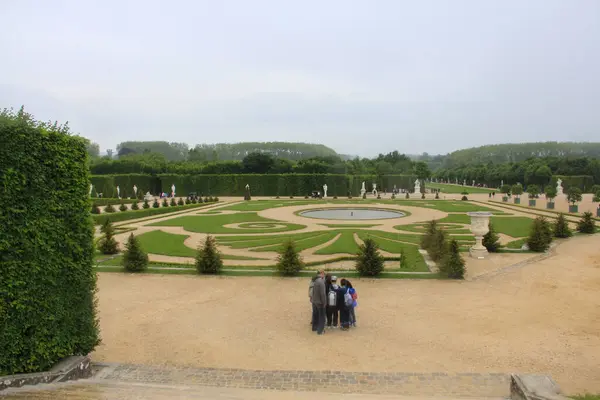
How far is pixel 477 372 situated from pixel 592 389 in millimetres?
1719

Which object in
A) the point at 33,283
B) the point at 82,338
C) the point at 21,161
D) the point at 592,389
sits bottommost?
the point at 592,389

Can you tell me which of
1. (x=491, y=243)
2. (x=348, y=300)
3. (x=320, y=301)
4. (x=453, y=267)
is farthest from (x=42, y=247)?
(x=491, y=243)

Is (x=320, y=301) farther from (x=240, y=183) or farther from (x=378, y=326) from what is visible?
(x=240, y=183)

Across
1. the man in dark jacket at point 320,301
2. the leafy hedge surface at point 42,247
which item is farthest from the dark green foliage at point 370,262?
the leafy hedge surface at point 42,247

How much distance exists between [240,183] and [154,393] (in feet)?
166

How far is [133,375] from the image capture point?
7066 millimetres

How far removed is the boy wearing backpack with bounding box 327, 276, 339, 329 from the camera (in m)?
9.39

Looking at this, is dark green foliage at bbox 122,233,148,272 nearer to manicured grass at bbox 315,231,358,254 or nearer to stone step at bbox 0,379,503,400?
manicured grass at bbox 315,231,358,254

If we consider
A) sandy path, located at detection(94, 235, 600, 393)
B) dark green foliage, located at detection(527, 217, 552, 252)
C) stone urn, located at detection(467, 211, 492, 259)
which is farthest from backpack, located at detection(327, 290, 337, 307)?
dark green foliage, located at detection(527, 217, 552, 252)

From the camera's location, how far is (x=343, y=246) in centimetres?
1850

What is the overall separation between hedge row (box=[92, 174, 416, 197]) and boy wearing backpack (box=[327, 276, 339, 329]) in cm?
4442

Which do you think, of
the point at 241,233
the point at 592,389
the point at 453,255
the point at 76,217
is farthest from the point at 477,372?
the point at 241,233

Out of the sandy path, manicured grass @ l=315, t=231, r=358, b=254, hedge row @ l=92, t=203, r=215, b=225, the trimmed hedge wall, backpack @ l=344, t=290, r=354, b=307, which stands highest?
the trimmed hedge wall

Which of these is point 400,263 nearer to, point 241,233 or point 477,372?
point 477,372
